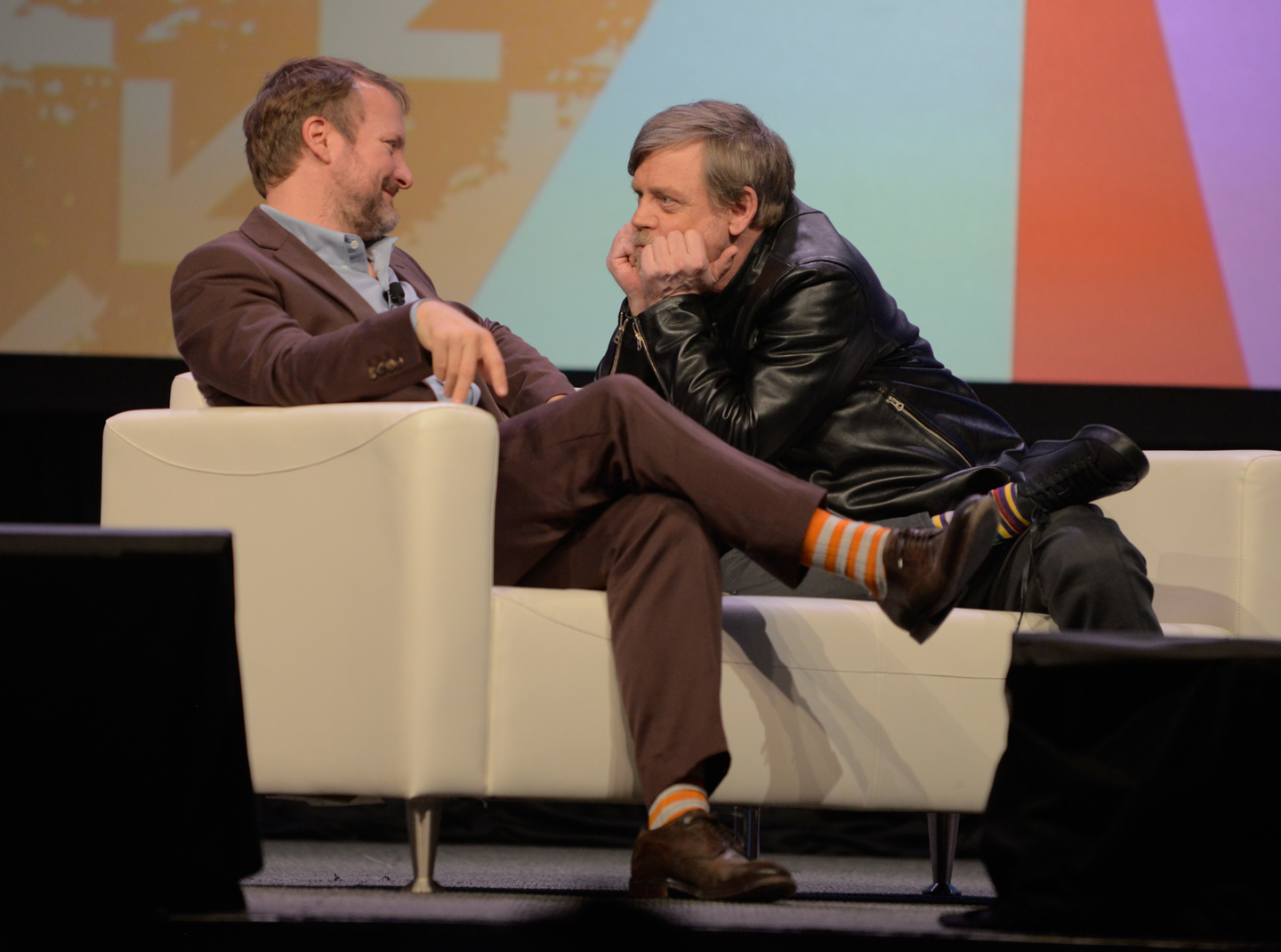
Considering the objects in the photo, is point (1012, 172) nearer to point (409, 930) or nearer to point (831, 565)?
point (831, 565)

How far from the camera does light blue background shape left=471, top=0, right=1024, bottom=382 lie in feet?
9.65

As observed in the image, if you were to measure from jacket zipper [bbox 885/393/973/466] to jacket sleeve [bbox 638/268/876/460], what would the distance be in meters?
0.08

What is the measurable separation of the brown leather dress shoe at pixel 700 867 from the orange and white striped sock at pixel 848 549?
33 cm

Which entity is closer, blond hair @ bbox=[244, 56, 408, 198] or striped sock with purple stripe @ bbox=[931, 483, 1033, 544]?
striped sock with purple stripe @ bbox=[931, 483, 1033, 544]

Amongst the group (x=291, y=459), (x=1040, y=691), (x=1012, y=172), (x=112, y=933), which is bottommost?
(x=112, y=933)

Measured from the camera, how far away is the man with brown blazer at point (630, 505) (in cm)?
144

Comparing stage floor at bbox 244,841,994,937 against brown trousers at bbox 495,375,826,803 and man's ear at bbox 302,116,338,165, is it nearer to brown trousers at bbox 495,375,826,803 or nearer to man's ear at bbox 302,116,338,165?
brown trousers at bbox 495,375,826,803

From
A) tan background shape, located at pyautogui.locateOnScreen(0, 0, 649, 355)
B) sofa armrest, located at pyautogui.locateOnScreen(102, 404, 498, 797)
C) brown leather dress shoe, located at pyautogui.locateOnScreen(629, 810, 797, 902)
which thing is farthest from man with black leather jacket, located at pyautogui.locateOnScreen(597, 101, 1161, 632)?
tan background shape, located at pyautogui.locateOnScreen(0, 0, 649, 355)

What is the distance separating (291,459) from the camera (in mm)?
1645

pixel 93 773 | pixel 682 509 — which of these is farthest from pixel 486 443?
pixel 93 773

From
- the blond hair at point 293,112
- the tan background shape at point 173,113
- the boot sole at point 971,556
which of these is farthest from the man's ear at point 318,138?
the boot sole at point 971,556

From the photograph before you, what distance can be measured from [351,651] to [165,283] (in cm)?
174

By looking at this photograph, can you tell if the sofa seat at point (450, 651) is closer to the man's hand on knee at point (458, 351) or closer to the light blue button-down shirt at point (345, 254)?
the man's hand on knee at point (458, 351)

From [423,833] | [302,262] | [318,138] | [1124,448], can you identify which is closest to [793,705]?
[423,833]
